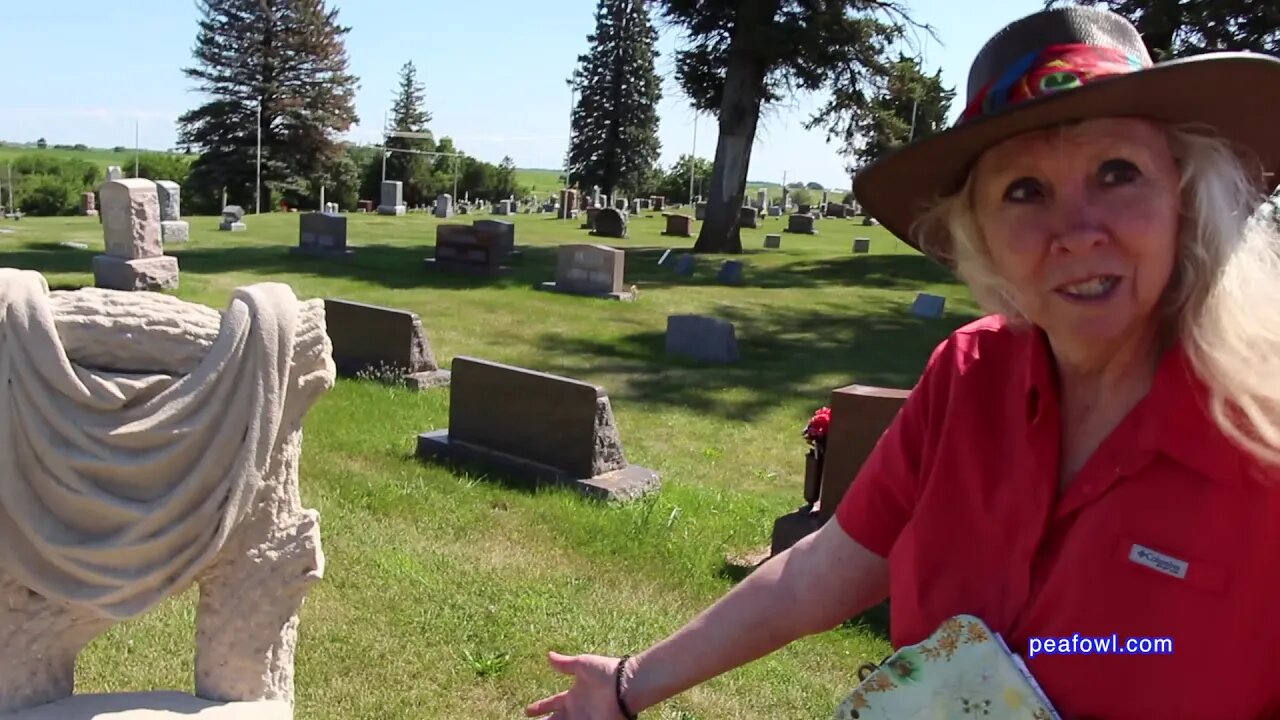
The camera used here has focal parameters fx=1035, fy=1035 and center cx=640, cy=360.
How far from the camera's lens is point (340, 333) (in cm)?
1038

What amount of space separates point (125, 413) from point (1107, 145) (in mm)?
2091

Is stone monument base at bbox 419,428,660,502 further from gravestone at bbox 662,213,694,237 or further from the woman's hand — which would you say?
gravestone at bbox 662,213,694,237

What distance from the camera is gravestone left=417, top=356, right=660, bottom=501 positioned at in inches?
281

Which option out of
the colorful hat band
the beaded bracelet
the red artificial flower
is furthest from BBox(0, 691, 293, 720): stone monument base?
the red artificial flower

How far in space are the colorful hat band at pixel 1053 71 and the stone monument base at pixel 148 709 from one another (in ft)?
Answer: 7.46

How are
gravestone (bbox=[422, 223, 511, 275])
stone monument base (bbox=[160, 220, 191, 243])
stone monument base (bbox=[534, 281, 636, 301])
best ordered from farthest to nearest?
stone monument base (bbox=[160, 220, 191, 243]) → gravestone (bbox=[422, 223, 511, 275]) → stone monument base (bbox=[534, 281, 636, 301])

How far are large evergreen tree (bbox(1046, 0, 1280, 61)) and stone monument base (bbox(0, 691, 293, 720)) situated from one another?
69.2 feet

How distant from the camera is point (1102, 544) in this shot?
53.6 inches

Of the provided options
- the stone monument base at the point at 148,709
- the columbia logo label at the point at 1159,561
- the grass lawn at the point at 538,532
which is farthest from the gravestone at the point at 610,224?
the columbia logo label at the point at 1159,561

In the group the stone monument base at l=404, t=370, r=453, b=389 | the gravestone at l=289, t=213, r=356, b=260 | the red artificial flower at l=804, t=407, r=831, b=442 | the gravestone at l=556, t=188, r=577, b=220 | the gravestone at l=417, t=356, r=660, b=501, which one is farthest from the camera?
the gravestone at l=556, t=188, r=577, b=220

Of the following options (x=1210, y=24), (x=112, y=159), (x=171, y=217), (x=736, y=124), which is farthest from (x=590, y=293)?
(x=112, y=159)

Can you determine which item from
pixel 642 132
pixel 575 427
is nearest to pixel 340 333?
pixel 575 427

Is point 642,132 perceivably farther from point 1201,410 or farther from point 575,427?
point 1201,410

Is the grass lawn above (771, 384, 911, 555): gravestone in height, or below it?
below
